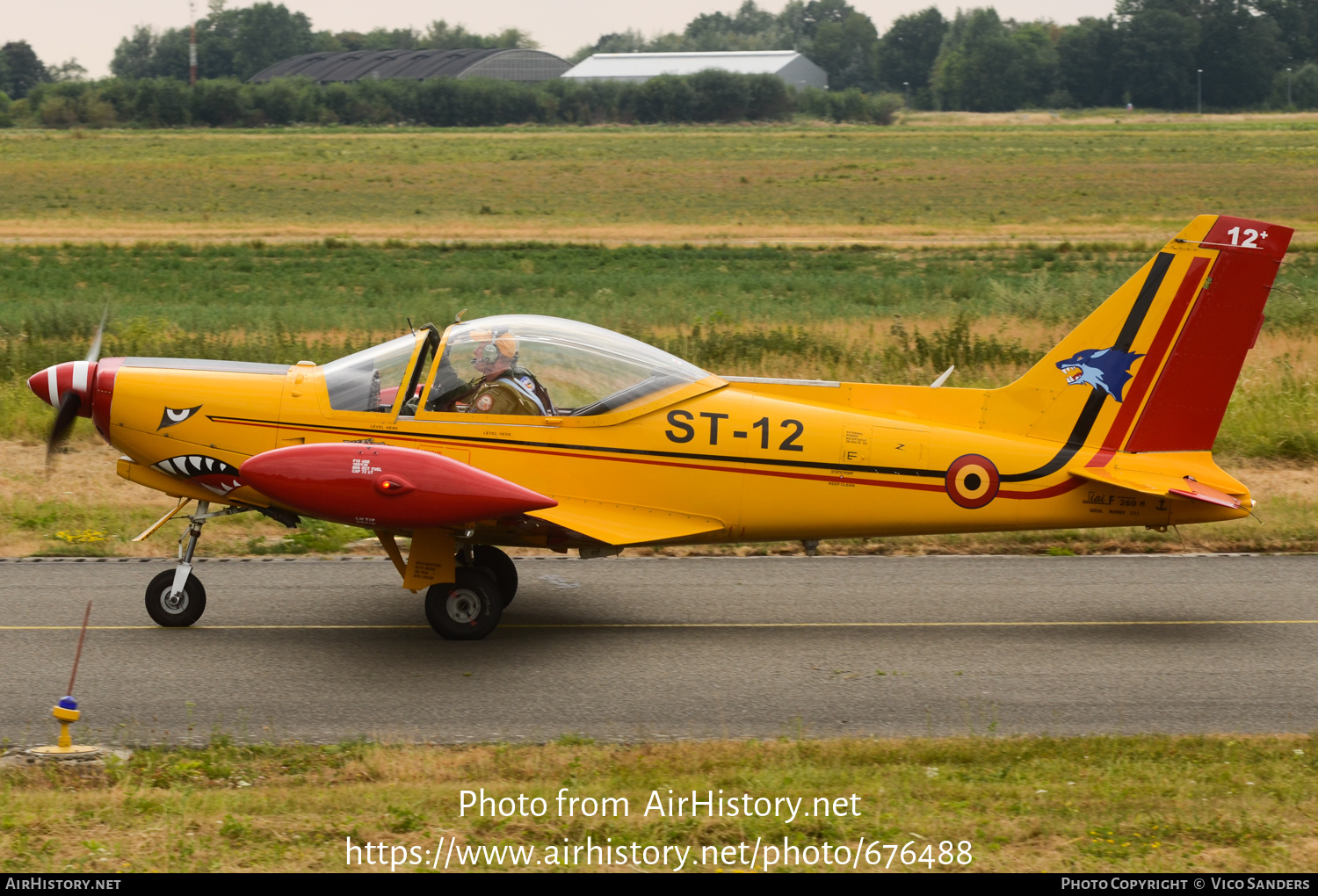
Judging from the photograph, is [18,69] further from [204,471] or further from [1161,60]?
[204,471]

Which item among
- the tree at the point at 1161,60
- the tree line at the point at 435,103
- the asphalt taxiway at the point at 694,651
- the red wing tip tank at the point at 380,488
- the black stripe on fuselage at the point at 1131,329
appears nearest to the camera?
the asphalt taxiway at the point at 694,651

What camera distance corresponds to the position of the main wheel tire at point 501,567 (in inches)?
392

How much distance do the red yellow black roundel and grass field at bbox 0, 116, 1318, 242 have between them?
3945 cm

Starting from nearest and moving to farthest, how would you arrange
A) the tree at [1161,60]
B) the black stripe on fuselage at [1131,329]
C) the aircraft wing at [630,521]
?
the aircraft wing at [630,521], the black stripe on fuselage at [1131,329], the tree at [1161,60]

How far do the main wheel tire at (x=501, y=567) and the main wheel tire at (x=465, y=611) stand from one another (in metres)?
0.78

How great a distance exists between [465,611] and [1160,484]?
4.94 metres

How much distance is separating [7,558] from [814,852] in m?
8.56

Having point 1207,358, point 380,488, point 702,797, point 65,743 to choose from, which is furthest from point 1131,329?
point 65,743

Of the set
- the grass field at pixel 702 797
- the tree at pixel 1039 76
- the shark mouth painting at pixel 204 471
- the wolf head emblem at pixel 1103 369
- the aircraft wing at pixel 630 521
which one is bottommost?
the grass field at pixel 702 797

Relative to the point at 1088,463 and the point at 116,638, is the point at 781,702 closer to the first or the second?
the point at 1088,463

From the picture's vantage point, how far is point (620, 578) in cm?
1102

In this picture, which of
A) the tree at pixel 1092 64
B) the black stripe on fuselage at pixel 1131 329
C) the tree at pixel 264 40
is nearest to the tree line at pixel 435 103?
the tree at pixel 1092 64

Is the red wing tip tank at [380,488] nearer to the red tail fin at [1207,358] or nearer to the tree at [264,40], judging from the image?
the red tail fin at [1207,358]

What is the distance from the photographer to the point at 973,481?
9180 mm
